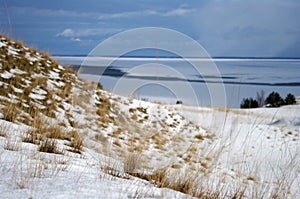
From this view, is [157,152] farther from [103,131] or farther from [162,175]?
[162,175]

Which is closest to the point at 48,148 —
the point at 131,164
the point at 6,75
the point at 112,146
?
the point at 131,164

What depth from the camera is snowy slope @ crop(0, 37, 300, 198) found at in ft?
7.48

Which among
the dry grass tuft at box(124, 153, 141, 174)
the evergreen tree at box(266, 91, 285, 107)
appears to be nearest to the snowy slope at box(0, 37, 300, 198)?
the dry grass tuft at box(124, 153, 141, 174)

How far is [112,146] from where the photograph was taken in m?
6.14

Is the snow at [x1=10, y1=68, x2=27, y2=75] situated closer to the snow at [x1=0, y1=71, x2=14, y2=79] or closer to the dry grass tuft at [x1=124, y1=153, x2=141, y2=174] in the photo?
the snow at [x1=0, y1=71, x2=14, y2=79]

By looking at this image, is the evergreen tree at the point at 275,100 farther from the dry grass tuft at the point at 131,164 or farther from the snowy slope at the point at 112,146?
the dry grass tuft at the point at 131,164

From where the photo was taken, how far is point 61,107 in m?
7.70

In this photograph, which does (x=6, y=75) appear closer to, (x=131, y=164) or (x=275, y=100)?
(x=131, y=164)

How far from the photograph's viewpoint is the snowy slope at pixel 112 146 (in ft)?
Answer: 7.48

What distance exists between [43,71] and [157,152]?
4732mm

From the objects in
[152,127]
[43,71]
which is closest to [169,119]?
[152,127]

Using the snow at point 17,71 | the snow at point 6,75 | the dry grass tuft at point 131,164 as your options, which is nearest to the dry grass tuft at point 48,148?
the dry grass tuft at point 131,164

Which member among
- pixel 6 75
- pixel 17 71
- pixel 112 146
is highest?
pixel 17 71

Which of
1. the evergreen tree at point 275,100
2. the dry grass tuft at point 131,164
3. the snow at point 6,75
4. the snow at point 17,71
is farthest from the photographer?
the evergreen tree at point 275,100
